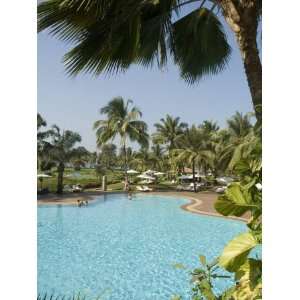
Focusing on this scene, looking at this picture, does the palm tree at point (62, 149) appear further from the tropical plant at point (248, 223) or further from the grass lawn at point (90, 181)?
the tropical plant at point (248, 223)

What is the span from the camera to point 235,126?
75.6 ft

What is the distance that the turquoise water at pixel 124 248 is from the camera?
5.50m

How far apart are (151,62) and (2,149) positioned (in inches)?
137

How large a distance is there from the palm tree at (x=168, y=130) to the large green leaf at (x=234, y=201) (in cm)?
2677

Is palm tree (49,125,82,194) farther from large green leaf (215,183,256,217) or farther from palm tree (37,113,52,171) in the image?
large green leaf (215,183,256,217)

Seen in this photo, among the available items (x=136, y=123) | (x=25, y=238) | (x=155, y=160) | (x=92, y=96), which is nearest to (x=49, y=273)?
(x=25, y=238)

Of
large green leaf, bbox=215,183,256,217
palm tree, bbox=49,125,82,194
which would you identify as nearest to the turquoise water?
large green leaf, bbox=215,183,256,217

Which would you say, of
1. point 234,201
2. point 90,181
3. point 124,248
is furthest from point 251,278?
point 90,181

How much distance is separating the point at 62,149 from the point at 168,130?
35.6 feet

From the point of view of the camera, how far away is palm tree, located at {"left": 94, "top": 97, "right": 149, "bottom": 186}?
929 inches

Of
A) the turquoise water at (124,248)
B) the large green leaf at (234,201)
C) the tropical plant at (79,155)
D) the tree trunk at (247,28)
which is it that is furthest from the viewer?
the tropical plant at (79,155)

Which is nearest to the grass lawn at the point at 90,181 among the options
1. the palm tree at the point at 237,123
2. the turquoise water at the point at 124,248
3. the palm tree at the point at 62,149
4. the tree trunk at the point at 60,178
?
the tree trunk at the point at 60,178

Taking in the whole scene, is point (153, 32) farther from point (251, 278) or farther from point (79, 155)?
point (79, 155)

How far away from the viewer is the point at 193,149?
23203mm
